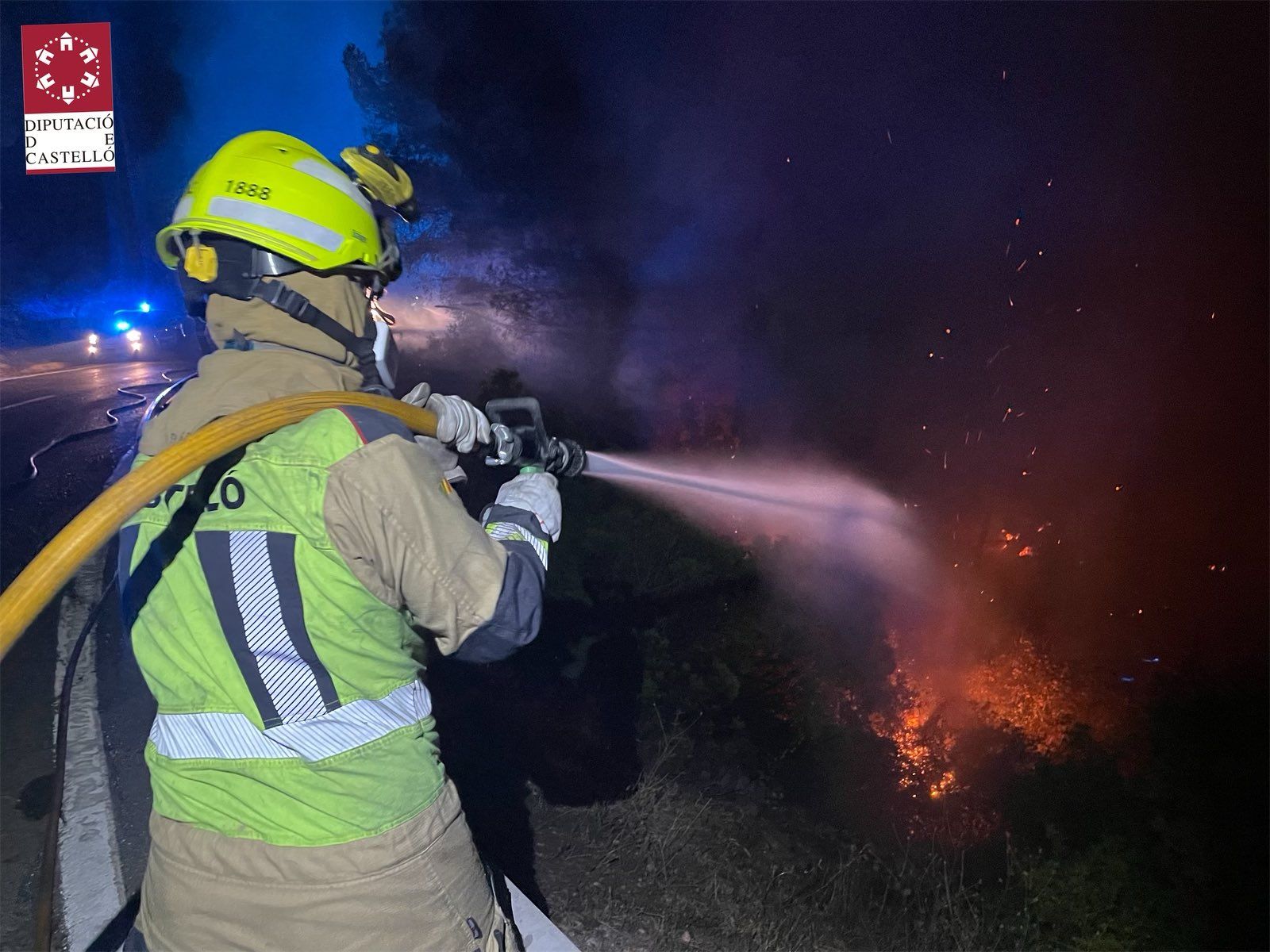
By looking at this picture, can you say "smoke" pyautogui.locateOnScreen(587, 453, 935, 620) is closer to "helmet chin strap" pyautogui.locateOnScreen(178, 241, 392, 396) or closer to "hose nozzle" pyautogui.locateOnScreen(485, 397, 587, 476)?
"hose nozzle" pyautogui.locateOnScreen(485, 397, 587, 476)

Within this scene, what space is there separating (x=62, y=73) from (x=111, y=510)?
4313 millimetres

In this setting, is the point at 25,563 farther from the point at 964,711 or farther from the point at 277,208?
the point at 964,711

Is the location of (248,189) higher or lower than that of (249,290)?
higher


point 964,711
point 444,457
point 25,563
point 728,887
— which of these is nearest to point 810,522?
point 964,711

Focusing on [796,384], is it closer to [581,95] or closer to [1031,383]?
[1031,383]

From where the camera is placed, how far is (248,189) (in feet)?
4.96

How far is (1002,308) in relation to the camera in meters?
9.32

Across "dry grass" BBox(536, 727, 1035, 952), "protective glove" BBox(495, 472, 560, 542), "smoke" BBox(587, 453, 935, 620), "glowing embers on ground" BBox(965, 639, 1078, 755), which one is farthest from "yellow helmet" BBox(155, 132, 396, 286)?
"glowing embers on ground" BBox(965, 639, 1078, 755)

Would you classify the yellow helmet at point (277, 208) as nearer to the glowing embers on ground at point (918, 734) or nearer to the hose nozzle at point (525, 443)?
the hose nozzle at point (525, 443)

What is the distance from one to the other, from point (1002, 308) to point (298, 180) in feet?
Answer: 31.5

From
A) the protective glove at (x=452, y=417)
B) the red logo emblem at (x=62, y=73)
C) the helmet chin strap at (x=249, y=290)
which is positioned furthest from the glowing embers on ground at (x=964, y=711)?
the red logo emblem at (x=62, y=73)

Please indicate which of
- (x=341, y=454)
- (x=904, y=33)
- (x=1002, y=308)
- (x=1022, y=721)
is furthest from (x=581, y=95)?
(x=341, y=454)

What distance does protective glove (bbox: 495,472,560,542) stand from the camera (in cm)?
181

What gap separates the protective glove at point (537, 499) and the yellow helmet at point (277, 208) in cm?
63
